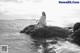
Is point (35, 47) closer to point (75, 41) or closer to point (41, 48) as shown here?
point (41, 48)

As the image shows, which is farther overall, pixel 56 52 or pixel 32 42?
pixel 32 42

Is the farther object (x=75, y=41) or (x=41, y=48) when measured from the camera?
(x=75, y=41)

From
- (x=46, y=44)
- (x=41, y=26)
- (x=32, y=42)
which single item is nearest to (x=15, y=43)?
(x=32, y=42)

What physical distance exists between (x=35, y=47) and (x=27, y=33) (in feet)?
32.3

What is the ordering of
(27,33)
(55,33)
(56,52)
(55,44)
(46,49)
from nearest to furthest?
1. (56,52)
2. (46,49)
3. (55,44)
4. (55,33)
5. (27,33)

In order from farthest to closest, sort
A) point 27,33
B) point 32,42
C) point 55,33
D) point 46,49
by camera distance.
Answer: point 27,33, point 55,33, point 32,42, point 46,49

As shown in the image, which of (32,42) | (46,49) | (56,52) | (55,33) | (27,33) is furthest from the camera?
(27,33)

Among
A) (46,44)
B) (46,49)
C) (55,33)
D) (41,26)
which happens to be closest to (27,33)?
(41,26)

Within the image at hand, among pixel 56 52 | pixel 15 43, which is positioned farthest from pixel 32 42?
pixel 56 52

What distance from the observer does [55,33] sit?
30.2m

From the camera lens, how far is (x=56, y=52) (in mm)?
21406

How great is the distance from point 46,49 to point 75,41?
15.6ft

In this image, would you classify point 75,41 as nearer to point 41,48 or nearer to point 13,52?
point 41,48

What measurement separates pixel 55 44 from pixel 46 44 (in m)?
1.13
